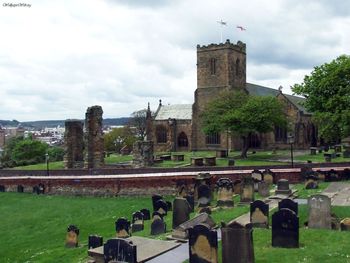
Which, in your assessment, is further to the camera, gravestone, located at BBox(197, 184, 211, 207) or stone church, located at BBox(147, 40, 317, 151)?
stone church, located at BBox(147, 40, 317, 151)

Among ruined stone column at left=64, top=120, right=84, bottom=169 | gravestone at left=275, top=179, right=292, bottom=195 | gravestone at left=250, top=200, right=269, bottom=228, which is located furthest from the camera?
ruined stone column at left=64, top=120, right=84, bottom=169

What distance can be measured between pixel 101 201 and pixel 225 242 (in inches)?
692

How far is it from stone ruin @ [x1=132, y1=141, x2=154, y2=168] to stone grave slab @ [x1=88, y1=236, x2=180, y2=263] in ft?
94.5

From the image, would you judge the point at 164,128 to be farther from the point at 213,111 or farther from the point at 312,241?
the point at 312,241

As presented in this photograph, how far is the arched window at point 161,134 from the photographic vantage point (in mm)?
70650

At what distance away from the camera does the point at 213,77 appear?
65.4 m

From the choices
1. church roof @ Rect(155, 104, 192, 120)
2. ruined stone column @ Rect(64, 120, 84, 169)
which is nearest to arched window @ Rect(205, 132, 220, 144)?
church roof @ Rect(155, 104, 192, 120)

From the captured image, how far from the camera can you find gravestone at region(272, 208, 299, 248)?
43.5ft

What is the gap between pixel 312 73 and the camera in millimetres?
35500

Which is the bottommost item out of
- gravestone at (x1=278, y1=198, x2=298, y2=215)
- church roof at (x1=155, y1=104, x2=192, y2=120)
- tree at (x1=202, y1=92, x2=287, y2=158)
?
gravestone at (x1=278, y1=198, x2=298, y2=215)

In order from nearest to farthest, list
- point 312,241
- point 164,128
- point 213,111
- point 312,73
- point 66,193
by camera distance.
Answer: point 312,241 → point 66,193 → point 312,73 → point 213,111 → point 164,128

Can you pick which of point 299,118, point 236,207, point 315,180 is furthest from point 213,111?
point 236,207

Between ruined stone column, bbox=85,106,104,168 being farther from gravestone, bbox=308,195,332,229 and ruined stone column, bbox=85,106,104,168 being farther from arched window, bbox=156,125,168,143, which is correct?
arched window, bbox=156,125,168,143

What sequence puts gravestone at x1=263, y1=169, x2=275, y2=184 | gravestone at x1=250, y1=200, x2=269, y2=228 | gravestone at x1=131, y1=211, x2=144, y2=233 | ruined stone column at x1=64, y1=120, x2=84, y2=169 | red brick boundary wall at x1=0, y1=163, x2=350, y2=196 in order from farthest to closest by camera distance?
ruined stone column at x1=64, y1=120, x2=84, y2=169
red brick boundary wall at x1=0, y1=163, x2=350, y2=196
gravestone at x1=263, y1=169, x2=275, y2=184
gravestone at x1=131, y1=211, x2=144, y2=233
gravestone at x1=250, y1=200, x2=269, y2=228
